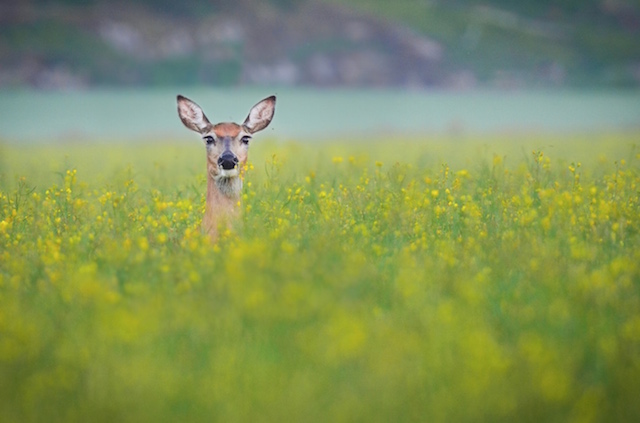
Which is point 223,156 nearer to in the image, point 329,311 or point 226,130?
point 226,130

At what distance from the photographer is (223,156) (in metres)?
9.67

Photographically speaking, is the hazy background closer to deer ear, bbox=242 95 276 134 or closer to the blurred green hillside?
the blurred green hillside

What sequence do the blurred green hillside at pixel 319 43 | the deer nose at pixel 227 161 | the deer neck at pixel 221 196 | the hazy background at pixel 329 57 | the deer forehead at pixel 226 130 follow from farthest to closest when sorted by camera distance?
the blurred green hillside at pixel 319 43, the hazy background at pixel 329 57, the deer forehead at pixel 226 130, the deer neck at pixel 221 196, the deer nose at pixel 227 161

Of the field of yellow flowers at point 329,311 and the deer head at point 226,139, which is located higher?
the deer head at point 226,139

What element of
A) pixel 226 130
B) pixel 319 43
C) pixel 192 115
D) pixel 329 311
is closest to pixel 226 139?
pixel 226 130

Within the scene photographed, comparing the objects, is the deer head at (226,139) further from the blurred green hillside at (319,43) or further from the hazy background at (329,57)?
the blurred green hillside at (319,43)

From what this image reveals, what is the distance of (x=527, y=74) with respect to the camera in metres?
92.2

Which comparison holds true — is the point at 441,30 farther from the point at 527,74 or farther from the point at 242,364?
the point at 242,364

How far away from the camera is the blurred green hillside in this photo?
275 ft

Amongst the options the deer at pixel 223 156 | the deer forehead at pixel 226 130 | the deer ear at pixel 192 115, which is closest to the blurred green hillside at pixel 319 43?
the deer ear at pixel 192 115

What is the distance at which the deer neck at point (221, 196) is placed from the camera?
9742 mm

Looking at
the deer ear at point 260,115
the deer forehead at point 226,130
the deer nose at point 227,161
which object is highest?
the deer ear at point 260,115

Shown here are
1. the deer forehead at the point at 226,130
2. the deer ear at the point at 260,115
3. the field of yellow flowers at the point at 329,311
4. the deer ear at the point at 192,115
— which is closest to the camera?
the field of yellow flowers at the point at 329,311

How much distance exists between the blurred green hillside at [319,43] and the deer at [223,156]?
2717 inches
